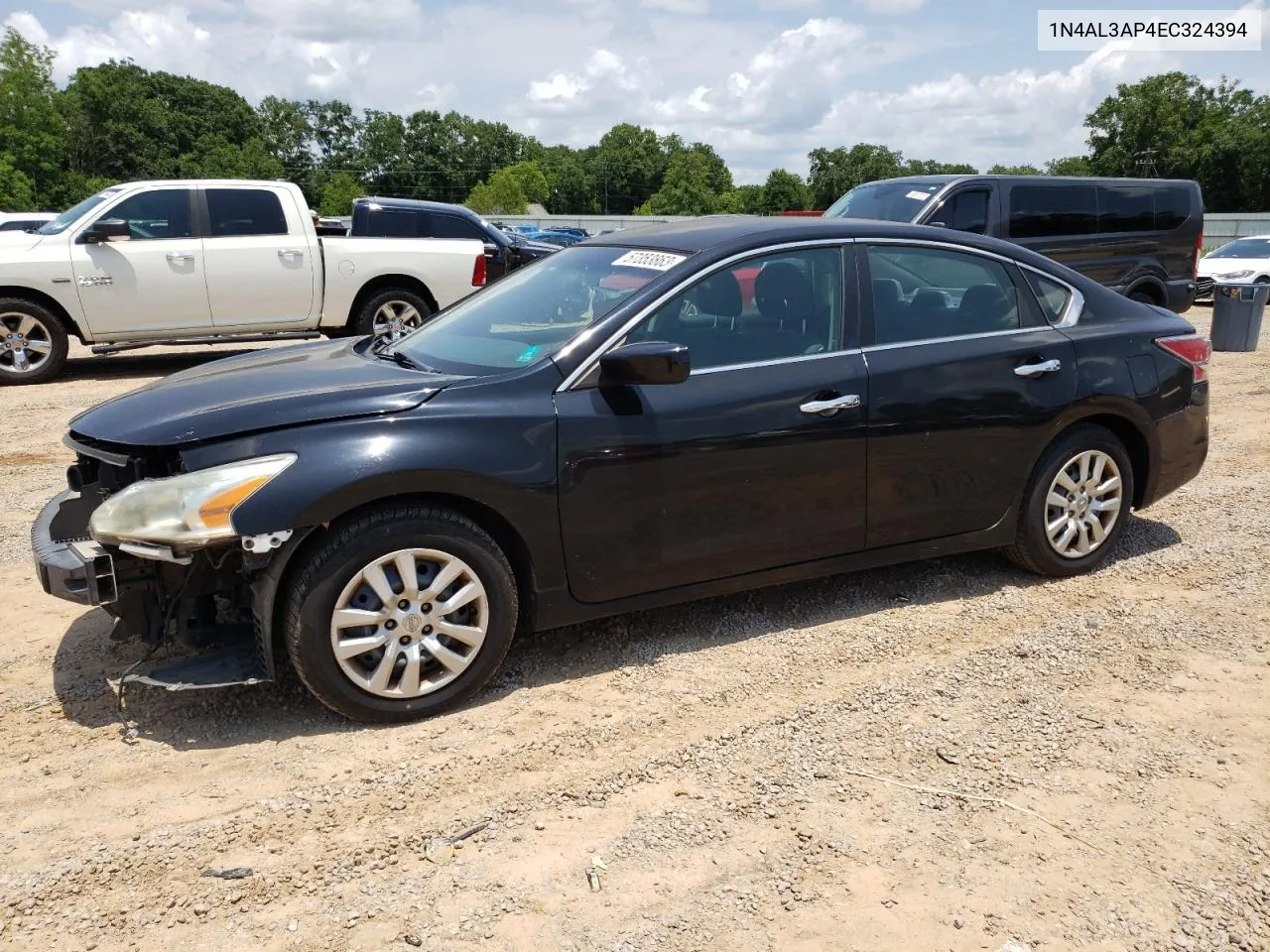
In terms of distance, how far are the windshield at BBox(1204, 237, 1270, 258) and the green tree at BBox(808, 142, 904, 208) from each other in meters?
93.2

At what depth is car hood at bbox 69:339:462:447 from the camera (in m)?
3.38

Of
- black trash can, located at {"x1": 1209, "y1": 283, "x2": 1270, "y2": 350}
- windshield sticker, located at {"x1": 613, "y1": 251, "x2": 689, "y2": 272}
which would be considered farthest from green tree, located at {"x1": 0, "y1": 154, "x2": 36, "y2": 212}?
windshield sticker, located at {"x1": 613, "y1": 251, "x2": 689, "y2": 272}

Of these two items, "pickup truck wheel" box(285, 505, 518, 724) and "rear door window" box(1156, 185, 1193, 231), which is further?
"rear door window" box(1156, 185, 1193, 231)

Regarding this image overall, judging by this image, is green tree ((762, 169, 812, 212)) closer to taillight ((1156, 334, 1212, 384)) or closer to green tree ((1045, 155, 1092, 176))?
green tree ((1045, 155, 1092, 176))

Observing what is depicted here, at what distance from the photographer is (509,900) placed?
2.69 meters

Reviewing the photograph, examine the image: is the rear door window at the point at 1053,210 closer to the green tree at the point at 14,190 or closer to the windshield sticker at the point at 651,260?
the windshield sticker at the point at 651,260

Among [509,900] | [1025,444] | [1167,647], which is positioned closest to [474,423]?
[509,900]

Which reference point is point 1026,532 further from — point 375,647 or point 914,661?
point 375,647

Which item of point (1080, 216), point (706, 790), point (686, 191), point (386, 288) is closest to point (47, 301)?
point (386, 288)

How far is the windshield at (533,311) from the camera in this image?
3918 millimetres

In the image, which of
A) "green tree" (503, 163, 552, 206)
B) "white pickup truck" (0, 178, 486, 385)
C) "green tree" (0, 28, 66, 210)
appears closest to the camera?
"white pickup truck" (0, 178, 486, 385)

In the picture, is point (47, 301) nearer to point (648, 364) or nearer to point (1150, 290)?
point (648, 364)

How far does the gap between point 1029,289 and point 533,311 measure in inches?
88.2

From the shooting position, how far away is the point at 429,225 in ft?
40.7
